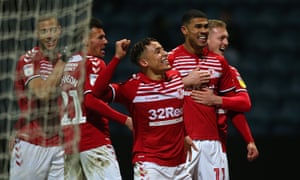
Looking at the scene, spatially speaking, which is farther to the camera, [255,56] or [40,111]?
[255,56]

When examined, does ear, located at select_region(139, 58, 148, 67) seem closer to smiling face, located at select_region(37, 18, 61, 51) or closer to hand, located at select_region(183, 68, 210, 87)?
hand, located at select_region(183, 68, 210, 87)

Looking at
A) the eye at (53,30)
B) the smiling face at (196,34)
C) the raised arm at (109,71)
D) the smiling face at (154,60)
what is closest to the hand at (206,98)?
the smiling face at (196,34)

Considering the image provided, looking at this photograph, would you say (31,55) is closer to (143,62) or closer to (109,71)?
(109,71)

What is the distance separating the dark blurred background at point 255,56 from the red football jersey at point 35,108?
240cm

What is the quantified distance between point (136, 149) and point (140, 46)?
0.80m

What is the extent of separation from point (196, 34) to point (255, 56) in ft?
15.0

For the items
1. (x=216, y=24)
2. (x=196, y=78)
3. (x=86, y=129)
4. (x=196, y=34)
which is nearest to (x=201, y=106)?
(x=196, y=78)

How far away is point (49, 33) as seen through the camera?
6.91 metres

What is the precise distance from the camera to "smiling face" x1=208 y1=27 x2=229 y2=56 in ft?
24.9

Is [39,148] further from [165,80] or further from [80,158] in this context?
[165,80]

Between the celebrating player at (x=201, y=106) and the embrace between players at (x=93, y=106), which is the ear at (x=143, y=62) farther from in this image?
the celebrating player at (x=201, y=106)

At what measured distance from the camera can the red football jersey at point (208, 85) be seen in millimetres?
7211

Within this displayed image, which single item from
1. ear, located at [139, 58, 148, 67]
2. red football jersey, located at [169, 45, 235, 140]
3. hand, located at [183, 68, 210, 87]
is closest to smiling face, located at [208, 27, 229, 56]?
red football jersey, located at [169, 45, 235, 140]

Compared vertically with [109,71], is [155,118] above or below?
below
